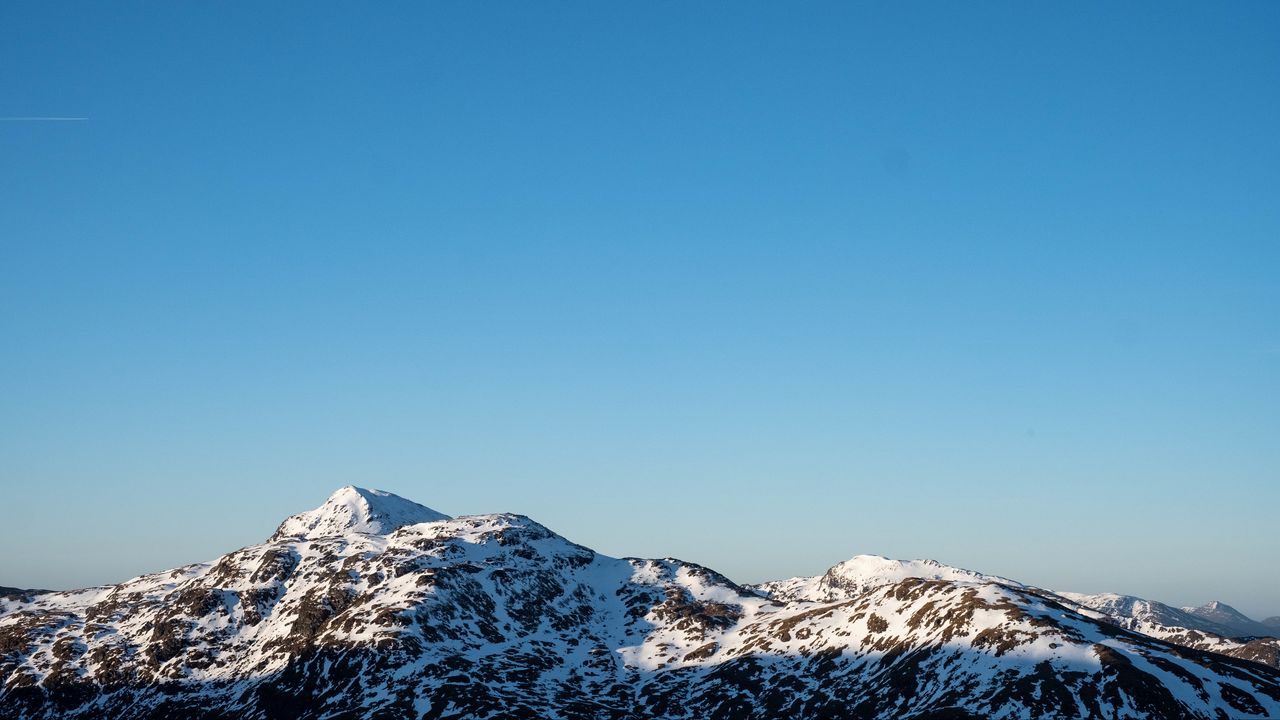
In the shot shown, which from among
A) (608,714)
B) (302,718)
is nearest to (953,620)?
(608,714)

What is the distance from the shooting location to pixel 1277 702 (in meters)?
143

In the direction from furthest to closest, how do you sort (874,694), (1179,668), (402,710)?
(402,710) < (874,694) < (1179,668)

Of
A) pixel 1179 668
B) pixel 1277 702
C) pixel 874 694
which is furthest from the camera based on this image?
pixel 874 694

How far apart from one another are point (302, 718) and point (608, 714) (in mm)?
63645

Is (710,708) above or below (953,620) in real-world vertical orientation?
below

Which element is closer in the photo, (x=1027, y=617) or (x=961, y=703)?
(x=961, y=703)

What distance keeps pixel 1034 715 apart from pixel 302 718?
466 feet

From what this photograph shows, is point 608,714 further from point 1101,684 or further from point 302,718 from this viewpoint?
point 1101,684

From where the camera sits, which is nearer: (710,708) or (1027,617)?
(1027,617)

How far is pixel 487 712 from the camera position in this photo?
186m

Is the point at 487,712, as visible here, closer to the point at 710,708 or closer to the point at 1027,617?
the point at 710,708

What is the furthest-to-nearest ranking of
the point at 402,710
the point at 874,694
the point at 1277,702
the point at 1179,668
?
the point at 402,710 < the point at 874,694 < the point at 1179,668 < the point at 1277,702

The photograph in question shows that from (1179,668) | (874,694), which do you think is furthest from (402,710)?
(1179,668)

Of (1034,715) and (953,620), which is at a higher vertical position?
(953,620)
